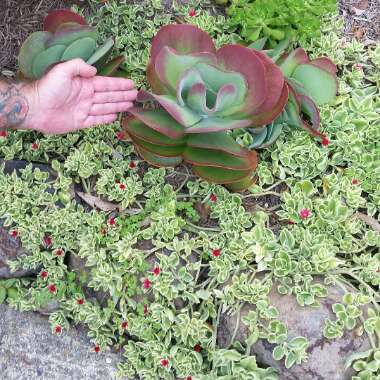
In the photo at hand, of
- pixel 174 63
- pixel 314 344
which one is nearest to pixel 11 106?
pixel 174 63

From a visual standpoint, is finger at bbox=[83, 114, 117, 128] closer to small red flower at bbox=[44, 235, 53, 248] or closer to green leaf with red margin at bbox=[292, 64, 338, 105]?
small red flower at bbox=[44, 235, 53, 248]

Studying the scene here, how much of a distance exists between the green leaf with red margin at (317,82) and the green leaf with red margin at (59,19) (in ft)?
2.75

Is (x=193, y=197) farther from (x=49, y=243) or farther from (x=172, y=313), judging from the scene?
(x=49, y=243)

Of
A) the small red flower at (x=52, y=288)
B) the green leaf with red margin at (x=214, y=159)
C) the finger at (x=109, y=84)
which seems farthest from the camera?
the small red flower at (x=52, y=288)

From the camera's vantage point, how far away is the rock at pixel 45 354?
6.35ft

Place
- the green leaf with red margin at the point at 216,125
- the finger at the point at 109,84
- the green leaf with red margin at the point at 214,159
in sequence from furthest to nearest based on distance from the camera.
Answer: the finger at the point at 109,84 < the green leaf with red margin at the point at 214,159 < the green leaf with red margin at the point at 216,125

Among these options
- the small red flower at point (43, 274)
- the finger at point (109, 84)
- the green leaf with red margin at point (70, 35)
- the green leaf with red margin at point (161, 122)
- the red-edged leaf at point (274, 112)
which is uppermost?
the green leaf with red margin at point (70, 35)

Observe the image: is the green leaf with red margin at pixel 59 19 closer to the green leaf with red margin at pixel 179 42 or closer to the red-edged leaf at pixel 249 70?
the green leaf with red margin at pixel 179 42

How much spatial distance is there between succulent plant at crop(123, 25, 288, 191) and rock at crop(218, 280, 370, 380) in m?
0.48

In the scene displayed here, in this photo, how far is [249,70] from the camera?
1.55 meters

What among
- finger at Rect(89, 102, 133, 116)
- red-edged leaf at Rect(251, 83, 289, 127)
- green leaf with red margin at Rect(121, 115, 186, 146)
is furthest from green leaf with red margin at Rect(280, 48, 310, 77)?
finger at Rect(89, 102, 133, 116)

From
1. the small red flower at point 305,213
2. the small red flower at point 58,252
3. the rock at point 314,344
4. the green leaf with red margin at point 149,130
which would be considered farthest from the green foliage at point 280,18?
the small red flower at point 58,252

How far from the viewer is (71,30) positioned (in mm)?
1803

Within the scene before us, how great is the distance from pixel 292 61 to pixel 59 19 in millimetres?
878
